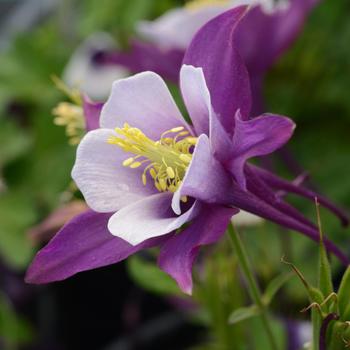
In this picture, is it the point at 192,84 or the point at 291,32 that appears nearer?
the point at 192,84

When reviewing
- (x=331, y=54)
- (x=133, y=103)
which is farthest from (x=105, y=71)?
(x=133, y=103)

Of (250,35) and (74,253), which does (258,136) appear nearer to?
(74,253)

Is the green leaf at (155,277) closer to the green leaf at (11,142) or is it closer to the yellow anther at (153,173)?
the yellow anther at (153,173)

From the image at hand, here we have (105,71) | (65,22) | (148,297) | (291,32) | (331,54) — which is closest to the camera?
(291,32)

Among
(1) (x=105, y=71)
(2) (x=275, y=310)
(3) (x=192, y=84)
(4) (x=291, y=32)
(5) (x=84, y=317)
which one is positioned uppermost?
(3) (x=192, y=84)

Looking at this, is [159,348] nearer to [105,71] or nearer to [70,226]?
[105,71]

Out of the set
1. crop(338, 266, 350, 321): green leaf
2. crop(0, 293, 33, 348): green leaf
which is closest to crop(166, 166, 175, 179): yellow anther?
crop(338, 266, 350, 321): green leaf
